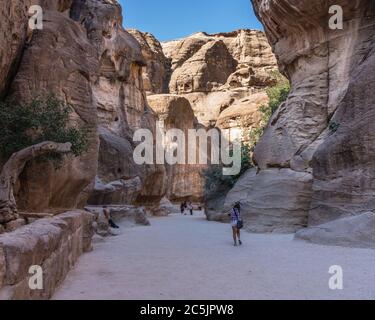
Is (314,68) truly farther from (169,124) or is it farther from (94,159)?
(169,124)

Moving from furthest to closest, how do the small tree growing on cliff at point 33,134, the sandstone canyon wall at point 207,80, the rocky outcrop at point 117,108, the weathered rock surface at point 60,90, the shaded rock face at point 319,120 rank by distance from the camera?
the sandstone canyon wall at point 207,80, the rocky outcrop at point 117,108, the shaded rock face at point 319,120, the weathered rock surface at point 60,90, the small tree growing on cliff at point 33,134

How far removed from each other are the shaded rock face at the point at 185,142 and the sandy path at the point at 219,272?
30847 millimetres

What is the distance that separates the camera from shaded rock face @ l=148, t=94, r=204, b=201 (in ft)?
138

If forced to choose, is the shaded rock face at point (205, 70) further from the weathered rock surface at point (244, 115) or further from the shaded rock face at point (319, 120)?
the shaded rock face at point (319, 120)

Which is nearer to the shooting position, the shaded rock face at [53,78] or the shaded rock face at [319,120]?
the shaded rock face at [53,78]

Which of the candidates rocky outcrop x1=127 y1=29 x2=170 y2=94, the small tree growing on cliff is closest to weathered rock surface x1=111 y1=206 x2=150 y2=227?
the small tree growing on cliff

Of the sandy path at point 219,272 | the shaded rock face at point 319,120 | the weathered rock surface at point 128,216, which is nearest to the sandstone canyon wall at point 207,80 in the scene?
the weathered rock surface at point 128,216

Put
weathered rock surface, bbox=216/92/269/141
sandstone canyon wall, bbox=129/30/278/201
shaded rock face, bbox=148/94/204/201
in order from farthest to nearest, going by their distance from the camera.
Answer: sandstone canyon wall, bbox=129/30/278/201 < shaded rock face, bbox=148/94/204/201 < weathered rock surface, bbox=216/92/269/141

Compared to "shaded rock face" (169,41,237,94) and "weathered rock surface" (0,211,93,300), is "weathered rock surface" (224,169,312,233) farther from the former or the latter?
"shaded rock face" (169,41,237,94)

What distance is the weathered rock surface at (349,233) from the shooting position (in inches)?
402

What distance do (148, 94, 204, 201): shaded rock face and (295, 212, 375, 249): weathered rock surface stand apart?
2957 cm
